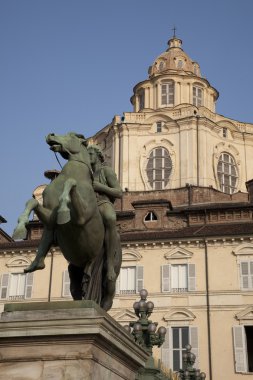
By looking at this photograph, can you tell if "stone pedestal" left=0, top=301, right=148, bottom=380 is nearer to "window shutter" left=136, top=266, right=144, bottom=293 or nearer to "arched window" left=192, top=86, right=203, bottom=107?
"window shutter" left=136, top=266, right=144, bottom=293

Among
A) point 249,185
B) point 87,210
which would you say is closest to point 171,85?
point 249,185

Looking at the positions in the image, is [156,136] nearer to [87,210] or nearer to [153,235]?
[153,235]

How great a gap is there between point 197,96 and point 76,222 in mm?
56659

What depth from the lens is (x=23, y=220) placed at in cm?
701

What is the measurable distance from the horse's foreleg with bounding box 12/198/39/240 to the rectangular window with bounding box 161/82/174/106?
178 feet

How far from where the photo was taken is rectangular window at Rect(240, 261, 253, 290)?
3441 centimetres

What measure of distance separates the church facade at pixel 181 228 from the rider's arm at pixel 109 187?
1042 inches

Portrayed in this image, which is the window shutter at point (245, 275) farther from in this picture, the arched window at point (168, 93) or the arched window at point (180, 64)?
the arched window at point (180, 64)

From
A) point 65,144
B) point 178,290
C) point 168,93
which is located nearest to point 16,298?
point 178,290

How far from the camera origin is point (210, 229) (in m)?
38.4

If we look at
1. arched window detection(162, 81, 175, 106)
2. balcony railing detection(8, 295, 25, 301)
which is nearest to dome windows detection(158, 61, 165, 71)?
arched window detection(162, 81, 175, 106)

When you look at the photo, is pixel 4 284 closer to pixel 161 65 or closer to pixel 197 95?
pixel 197 95

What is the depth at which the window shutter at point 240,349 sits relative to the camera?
32250mm

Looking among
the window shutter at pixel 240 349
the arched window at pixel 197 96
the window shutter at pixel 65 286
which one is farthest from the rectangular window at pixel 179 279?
the arched window at pixel 197 96
